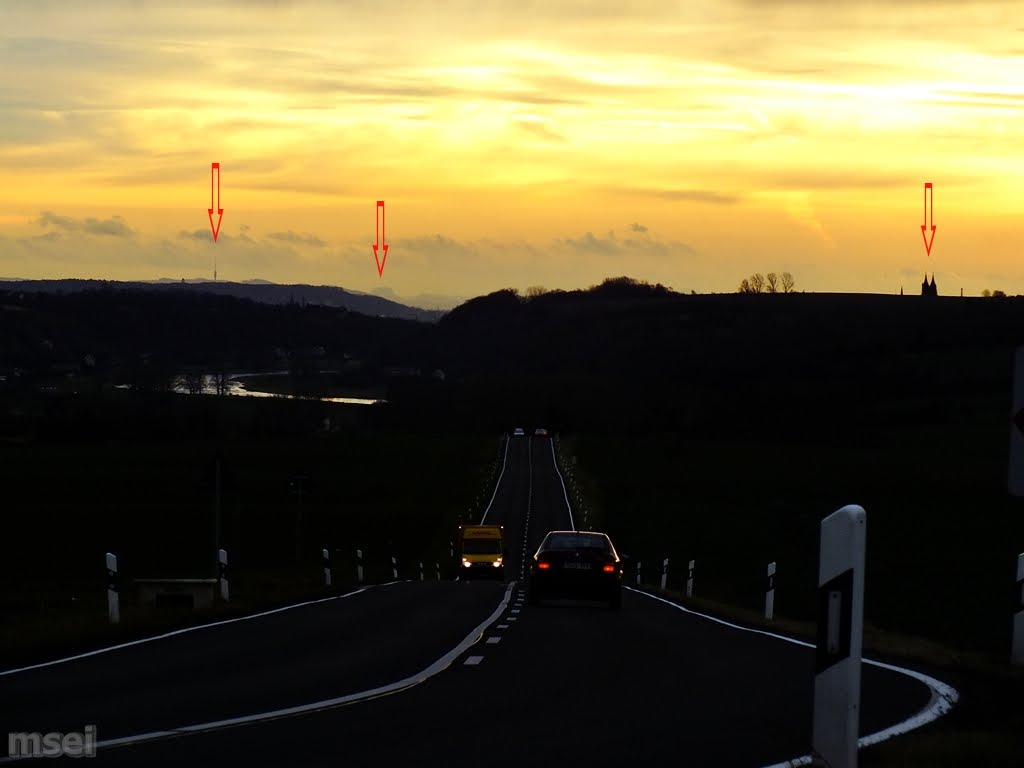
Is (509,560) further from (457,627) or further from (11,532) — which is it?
(457,627)

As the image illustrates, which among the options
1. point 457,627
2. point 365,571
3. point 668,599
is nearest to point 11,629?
point 457,627

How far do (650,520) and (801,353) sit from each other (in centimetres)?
11479

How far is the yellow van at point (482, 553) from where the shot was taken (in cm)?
5956

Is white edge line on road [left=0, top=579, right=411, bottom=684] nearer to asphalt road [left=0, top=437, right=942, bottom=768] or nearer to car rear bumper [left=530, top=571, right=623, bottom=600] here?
asphalt road [left=0, top=437, right=942, bottom=768]

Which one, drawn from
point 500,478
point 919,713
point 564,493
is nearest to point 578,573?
point 919,713

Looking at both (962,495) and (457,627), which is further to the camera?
(962,495)

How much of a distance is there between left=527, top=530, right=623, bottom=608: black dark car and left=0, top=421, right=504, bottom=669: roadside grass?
15.2 ft

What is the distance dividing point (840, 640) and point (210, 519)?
83618 mm

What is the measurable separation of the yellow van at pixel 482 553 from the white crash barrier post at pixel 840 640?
2060 inches

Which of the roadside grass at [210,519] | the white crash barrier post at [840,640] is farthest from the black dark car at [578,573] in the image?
the white crash barrier post at [840,640]

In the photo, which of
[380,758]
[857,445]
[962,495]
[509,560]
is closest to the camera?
[380,758]

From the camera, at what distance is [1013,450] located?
35.6 feet

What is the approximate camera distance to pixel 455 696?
38.8ft

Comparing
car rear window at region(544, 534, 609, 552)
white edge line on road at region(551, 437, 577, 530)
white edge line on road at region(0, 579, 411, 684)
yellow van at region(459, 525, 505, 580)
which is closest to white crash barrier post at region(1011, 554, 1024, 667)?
white edge line on road at region(0, 579, 411, 684)
